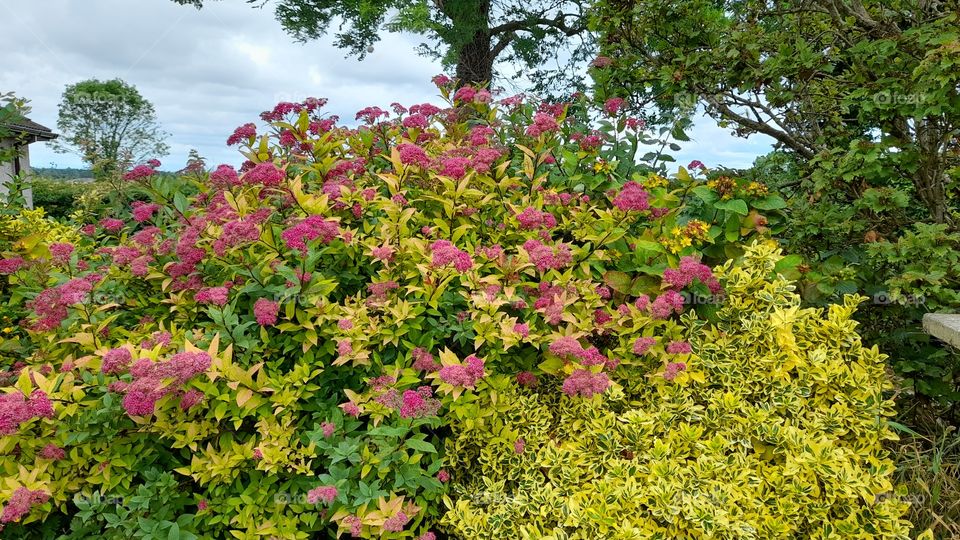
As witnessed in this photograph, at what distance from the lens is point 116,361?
208cm

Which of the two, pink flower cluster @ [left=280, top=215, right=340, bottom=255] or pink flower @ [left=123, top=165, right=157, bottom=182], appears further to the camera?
pink flower @ [left=123, top=165, right=157, bottom=182]

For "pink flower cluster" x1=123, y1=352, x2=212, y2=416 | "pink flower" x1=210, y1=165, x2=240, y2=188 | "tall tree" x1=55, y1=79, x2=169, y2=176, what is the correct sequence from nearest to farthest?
1. "pink flower cluster" x1=123, y1=352, x2=212, y2=416
2. "pink flower" x1=210, y1=165, x2=240, y2=188
3. "tall tree" x1=55, y1=79, x2=169, y2=176

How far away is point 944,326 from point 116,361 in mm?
3135

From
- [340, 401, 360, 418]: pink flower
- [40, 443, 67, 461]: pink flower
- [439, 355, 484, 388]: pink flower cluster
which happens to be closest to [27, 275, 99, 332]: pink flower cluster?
[40, 443, 67, 461]: pink flower

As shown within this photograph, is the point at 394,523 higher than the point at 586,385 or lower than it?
lower

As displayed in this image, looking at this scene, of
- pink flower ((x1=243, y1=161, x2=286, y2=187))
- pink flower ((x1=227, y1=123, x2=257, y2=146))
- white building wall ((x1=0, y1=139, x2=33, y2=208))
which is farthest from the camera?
white building wall ((x1=0, y1=139, x2=33, y2=208))

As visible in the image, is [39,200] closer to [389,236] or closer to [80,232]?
[80,232]

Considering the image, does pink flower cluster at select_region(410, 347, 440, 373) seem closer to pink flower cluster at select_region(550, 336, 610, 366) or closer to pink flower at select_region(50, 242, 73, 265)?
pink flower cluster at select_region(550, 336, 610, 366)

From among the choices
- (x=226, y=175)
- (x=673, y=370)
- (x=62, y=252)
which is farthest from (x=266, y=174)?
(x=673, y=370)

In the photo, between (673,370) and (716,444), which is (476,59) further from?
(716,444)

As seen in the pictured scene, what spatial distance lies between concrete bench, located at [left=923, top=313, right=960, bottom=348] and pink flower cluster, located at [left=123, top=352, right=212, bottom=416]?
2.73 meters

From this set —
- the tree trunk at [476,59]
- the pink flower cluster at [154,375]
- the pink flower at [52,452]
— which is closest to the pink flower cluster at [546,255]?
the pink flower cluster at [154,375]

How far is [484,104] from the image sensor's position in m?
3.70

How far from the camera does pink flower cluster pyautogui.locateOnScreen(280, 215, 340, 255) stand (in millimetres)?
2148
